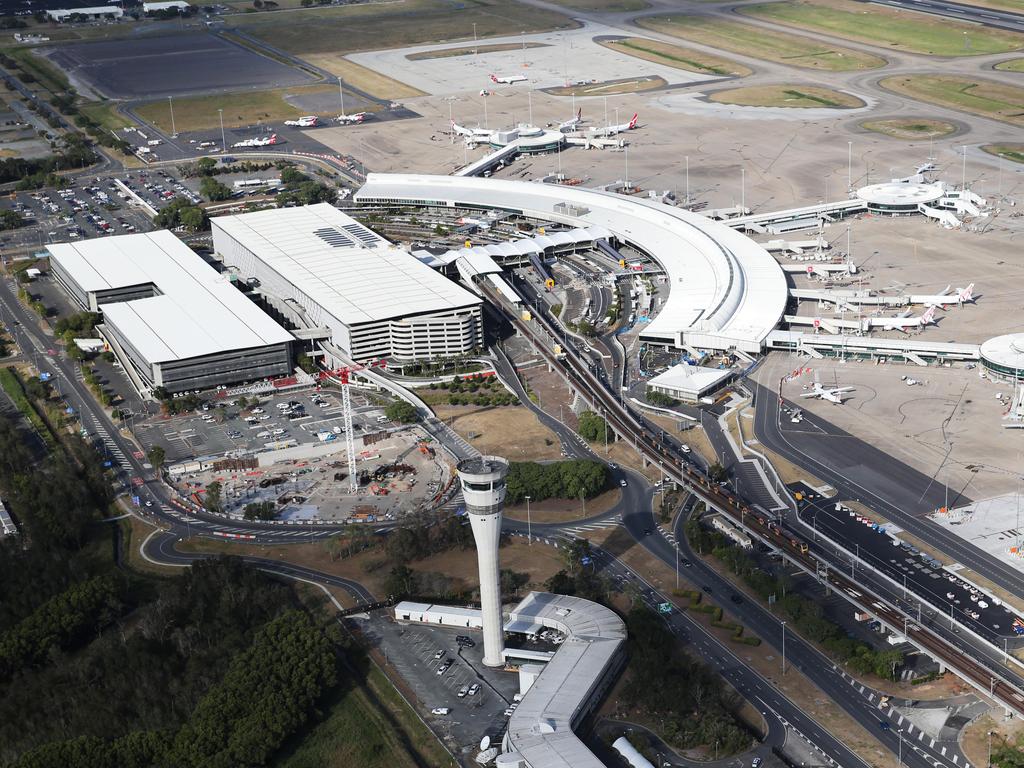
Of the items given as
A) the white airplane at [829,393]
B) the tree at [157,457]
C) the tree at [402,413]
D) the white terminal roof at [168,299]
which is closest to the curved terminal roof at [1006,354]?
the white airplane at [829,393]

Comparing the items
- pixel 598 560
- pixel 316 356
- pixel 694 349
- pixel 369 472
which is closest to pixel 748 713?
pixel 598 560

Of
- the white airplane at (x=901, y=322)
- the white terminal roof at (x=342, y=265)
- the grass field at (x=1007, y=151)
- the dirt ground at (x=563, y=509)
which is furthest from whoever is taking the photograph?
the grass field at (x=1007, y=151)

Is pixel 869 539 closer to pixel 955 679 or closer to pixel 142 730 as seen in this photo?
pixel 955 679

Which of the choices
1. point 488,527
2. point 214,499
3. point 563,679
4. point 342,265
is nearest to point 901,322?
point 342,265

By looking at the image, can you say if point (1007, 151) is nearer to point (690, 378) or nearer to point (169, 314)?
point (690, 378)

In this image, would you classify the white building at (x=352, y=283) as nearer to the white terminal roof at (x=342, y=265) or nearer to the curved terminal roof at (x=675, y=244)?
the white terminal roof at (x=342, y=265)
